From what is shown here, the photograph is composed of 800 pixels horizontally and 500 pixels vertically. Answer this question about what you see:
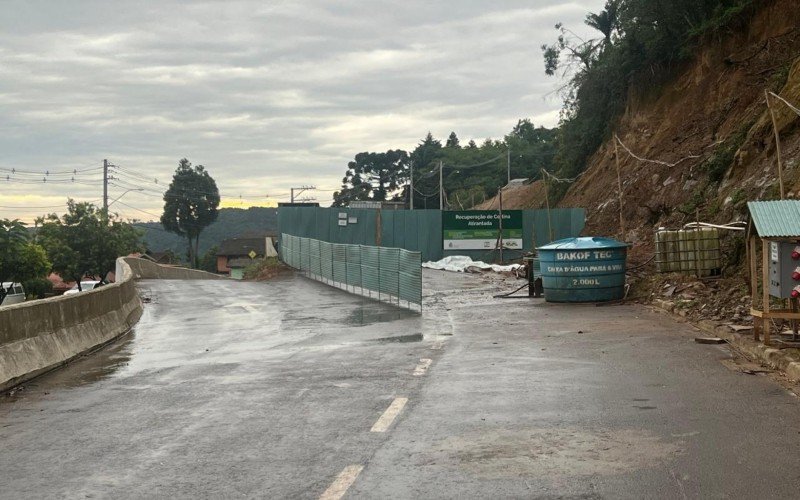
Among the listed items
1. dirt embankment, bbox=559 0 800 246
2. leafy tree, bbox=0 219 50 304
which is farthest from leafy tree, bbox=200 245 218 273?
dirt embankment, bbox=559 0 800 246

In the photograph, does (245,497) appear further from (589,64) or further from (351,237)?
(589,64)

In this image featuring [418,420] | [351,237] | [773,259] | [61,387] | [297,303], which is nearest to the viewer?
[418,420]

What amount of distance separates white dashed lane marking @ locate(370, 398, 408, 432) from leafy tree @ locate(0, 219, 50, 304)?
69943mm

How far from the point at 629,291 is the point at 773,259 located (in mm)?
11065

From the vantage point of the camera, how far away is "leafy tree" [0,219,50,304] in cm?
7319

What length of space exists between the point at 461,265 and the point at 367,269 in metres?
14.6

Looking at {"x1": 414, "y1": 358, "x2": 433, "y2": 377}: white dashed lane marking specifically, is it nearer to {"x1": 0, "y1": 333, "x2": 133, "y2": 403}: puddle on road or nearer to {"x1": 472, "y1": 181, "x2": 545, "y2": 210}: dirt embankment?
{"x1": 0, "y1": 333, "x2": 133, "y2": 403}: puddle on road

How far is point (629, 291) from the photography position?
23641 mm

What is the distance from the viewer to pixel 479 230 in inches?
1849

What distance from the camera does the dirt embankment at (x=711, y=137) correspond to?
25.1 meters

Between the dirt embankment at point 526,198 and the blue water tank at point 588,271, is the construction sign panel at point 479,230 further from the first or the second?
the blue water tank at point 588,271

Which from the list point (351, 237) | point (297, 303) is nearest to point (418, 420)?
point (297, 303)

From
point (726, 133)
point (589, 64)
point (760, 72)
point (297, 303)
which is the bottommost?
point (297, 303)

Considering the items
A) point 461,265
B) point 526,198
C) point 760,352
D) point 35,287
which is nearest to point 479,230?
point 461,265
